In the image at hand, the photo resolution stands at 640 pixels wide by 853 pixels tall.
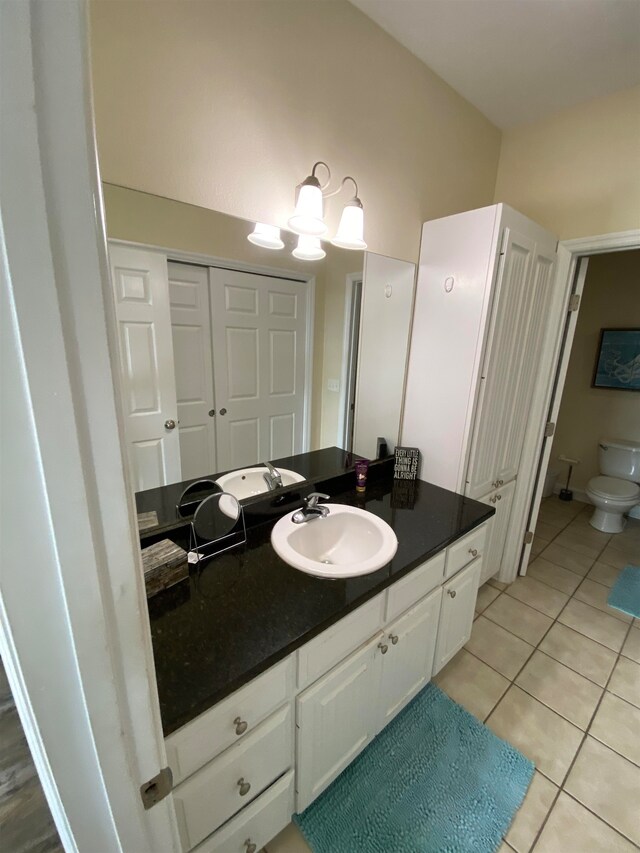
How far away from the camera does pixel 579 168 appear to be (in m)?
1.66

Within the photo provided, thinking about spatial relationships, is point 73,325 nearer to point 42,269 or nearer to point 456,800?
point 42,269

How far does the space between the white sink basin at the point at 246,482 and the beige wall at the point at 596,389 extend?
3.27 meters

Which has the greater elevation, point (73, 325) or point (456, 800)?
point (73, 325)

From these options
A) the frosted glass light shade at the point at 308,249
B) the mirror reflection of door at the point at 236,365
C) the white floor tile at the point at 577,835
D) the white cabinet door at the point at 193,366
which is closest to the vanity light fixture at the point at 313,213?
the frosted glass light shade at the point at 308,249

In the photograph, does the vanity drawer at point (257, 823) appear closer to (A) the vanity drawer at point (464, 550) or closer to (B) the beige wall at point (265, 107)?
(A) the vanity drawer at point (464, 550)

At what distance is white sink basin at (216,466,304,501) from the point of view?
1301 mm

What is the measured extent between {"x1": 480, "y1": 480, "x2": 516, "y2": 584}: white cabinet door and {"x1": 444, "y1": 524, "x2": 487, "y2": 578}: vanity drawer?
0.43 m

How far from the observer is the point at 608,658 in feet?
5.67

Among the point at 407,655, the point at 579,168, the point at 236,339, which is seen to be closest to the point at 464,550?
the point at 407,655

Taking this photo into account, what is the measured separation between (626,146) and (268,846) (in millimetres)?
2977

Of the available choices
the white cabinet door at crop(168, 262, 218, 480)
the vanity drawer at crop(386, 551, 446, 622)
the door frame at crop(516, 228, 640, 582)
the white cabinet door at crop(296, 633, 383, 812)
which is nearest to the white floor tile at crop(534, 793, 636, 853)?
the white cabinet door at crop(296, 633, 383, 812)

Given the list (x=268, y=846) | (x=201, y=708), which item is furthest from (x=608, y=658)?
(x=201, y=708)

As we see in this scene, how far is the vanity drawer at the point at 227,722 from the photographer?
0.69 meters

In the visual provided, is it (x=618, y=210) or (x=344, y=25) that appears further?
(x=618, y=210)
